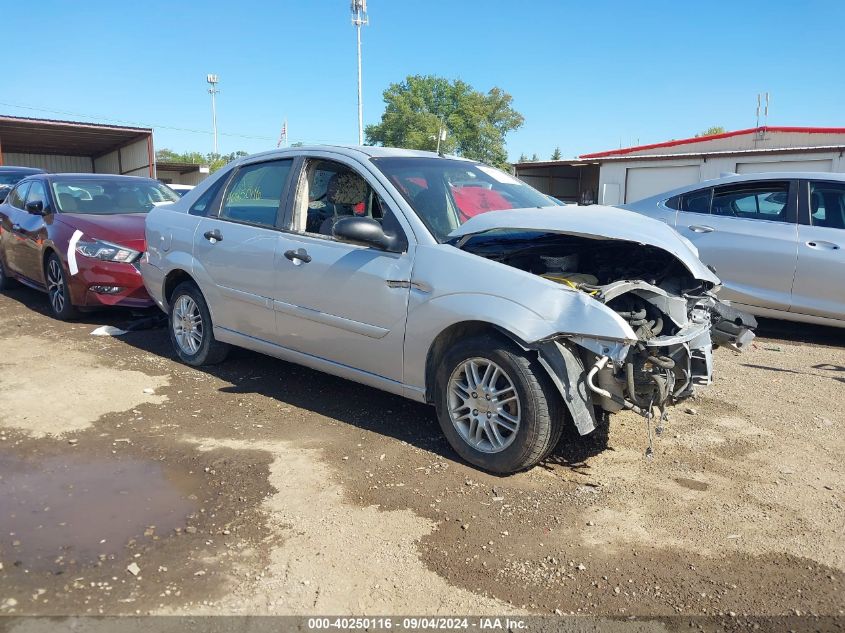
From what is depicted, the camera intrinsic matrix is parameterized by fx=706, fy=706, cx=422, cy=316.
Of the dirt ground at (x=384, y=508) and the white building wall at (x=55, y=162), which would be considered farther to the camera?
the white building wall at (x=55, y=162)

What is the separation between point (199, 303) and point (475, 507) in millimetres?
3149

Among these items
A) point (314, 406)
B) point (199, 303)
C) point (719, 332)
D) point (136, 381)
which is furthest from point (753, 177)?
point (136, 381)

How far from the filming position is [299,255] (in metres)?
4.72

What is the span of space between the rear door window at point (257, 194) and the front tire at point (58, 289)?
300 cm

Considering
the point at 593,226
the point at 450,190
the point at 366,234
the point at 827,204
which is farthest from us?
the point at 827,204

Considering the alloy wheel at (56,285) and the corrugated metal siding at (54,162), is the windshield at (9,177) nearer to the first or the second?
the alloy wheel at (56,285)

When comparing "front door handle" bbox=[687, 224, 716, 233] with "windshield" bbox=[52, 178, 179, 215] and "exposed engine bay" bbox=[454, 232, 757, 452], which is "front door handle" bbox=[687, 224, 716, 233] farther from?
"windshield" bbox=[52, 178, 179, 215]

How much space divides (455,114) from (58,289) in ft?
209

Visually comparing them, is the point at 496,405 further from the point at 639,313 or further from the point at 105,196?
the point at 105,196

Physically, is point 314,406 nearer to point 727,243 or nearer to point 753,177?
point 727,243

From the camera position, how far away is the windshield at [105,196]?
26.5ft

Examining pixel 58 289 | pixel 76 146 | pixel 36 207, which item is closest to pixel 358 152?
pixel 58 289

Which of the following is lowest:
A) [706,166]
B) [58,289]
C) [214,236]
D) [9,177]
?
[58,289]

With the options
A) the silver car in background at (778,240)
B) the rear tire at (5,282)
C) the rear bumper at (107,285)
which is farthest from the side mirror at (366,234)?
the rear tire at (5,282)
